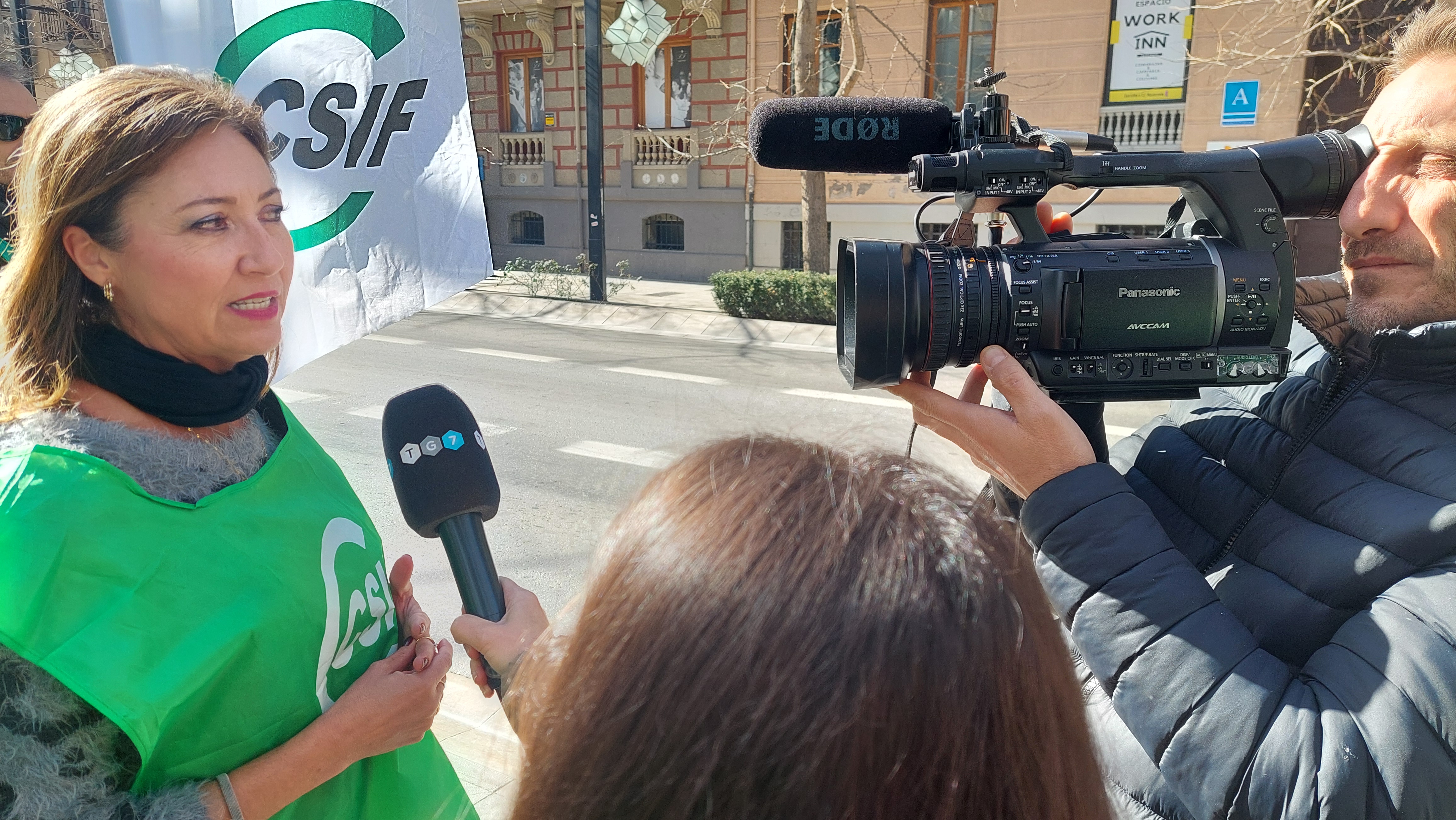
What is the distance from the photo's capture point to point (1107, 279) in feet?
4.46

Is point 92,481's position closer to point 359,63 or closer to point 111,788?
point 111,788

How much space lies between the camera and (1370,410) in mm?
1209

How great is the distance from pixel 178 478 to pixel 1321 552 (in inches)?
56.3

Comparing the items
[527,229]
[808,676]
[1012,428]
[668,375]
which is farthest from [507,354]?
[527,229]

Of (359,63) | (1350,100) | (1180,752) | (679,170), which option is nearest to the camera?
(1180,752)

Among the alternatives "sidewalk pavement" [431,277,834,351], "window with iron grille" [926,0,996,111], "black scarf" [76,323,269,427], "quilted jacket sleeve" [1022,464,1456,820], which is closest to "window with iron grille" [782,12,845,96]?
"window with iron grille" [926,0,996,111]

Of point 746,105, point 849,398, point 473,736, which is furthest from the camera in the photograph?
point 746,105

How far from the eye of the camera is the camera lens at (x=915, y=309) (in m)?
1.38

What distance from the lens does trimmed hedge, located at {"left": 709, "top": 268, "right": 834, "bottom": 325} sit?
10.8 meters

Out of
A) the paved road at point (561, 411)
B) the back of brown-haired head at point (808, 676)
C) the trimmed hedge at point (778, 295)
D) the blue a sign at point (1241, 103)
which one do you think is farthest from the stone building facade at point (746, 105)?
the back of brown-haired head at point (808, 676)

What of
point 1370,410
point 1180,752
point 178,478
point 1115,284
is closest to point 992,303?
point 1115,284

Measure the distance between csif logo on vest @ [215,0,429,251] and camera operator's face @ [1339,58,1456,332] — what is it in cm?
164

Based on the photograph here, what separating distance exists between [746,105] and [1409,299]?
13.8 m

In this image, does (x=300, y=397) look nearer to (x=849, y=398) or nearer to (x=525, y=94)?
(x=849, y=398)
